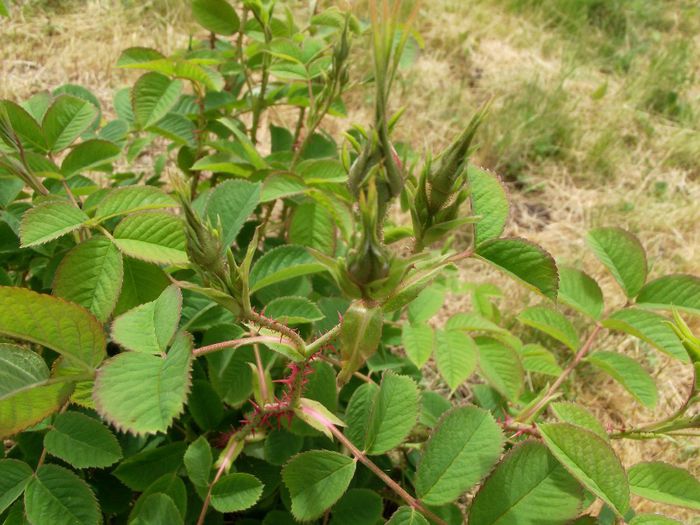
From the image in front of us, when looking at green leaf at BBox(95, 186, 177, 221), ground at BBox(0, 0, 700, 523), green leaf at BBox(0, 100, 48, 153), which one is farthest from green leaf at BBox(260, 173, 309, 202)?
ground at BBox(0, 0, 700, 523)

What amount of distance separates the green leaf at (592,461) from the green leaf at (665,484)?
0.15 m

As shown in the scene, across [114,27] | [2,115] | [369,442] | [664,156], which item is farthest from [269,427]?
[664,156]

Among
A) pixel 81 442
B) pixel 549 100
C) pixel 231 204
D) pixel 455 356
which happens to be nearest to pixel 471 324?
pixel 455 356

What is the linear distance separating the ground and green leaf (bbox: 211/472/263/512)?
4.49 feet

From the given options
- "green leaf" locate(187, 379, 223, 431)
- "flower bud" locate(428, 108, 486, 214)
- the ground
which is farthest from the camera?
the ground

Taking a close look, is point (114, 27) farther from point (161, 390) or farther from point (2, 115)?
point (161, 390)

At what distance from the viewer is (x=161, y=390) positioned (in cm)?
74

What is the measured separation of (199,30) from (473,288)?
2.27 meters

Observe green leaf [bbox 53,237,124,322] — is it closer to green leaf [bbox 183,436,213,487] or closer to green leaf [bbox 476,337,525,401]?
green leaf [bbox 183,436,213,487]

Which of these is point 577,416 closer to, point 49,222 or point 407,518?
point 407,518

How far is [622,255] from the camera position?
124cm

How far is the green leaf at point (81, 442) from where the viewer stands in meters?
0.95

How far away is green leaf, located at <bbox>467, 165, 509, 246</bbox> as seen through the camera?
2.98ft

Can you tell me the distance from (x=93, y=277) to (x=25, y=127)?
0.47m
